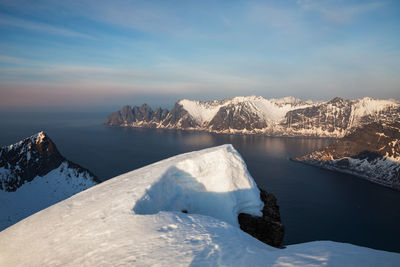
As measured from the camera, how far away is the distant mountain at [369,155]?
413 ft

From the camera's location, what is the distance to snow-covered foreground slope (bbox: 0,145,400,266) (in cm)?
798

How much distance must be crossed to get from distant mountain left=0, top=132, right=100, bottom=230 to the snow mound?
233 feet

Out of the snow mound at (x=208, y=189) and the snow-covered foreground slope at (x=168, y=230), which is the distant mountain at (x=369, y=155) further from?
the snow-covered foreground slope at (x=168, y=230)

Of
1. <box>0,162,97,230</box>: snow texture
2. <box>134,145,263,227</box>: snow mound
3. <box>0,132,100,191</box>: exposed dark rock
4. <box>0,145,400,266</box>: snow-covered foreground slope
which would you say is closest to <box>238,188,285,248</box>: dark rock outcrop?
<box>134,145,263,227</box>: snow mound

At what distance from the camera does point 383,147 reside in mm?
147125

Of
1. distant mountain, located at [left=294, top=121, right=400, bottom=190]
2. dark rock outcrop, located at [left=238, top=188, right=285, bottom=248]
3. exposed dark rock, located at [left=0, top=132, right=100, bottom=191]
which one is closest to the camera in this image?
dark rock outcrop, located at [left=238, top=188, right=285, bottom=248]

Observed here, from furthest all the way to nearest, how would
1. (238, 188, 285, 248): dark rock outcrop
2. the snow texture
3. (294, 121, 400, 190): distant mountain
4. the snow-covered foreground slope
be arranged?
(294, 121, 400, 190): distant mountain
the snow texture
(238, 188, 285, 248): dark rock outcrop
the snow-covered foreground slope

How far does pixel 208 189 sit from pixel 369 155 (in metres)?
177

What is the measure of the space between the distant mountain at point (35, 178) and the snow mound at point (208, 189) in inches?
2793

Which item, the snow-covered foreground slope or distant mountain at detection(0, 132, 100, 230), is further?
distant mountain at detection(0, 132, 100, 230)

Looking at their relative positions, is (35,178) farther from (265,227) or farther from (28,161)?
(265,227)

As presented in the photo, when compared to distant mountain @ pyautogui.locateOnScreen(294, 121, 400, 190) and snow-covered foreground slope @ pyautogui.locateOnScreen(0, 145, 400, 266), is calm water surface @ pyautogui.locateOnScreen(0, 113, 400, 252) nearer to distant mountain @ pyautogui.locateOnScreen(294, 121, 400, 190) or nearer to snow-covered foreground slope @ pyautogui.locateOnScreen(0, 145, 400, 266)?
distant mountain @ pyautogui.locateOnScreen(294, 121, 400, 190)

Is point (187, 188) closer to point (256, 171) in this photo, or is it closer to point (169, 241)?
point (169, 241)

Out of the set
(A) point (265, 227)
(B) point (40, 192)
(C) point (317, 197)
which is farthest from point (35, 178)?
(C) point (317, 197)
